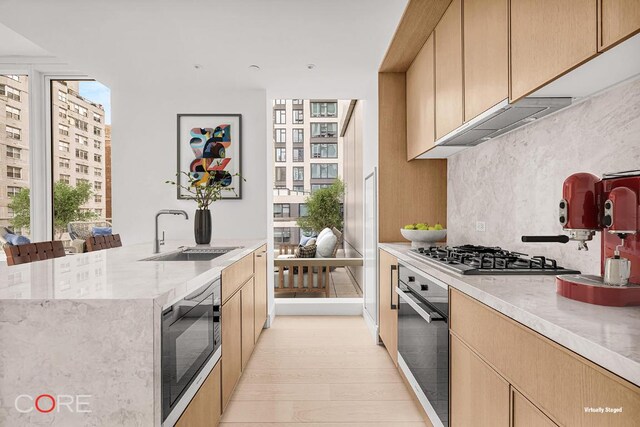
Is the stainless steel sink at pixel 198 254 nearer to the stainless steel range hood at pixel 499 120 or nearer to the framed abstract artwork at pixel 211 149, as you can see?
the framed abstract artwork at pixel 211 149

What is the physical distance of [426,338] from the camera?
181cm

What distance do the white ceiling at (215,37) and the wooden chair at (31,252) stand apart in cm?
154

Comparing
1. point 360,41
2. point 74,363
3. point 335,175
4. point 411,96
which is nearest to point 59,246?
point 74,363

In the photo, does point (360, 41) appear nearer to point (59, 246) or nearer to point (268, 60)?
point (268, 60)

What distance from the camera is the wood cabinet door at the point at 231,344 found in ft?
6.27

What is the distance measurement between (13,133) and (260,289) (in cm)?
327

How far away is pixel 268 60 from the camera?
3086mm

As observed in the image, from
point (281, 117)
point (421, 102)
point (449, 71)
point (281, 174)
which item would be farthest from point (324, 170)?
point (449, 71)

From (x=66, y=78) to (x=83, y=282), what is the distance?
3865 mm

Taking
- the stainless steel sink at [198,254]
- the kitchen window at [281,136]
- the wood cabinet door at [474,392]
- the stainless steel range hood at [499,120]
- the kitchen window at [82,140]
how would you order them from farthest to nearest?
the kitchen window at [281,136] < the kitchen window at [82,140] < the stainless steel sink at [198,254] < the stainless steel range hood at [499,120] < the wood cabinet door at [474,392]

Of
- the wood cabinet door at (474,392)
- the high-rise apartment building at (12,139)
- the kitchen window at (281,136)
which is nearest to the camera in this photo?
the wood cabinet door at (474,392)

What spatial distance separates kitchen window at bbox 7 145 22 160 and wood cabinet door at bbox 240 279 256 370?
10.5 ft

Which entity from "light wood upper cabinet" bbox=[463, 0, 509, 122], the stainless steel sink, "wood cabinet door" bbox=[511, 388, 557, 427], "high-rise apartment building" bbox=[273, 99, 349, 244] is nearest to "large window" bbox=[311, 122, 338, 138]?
"high-rise apartment building" bbox=[273, 99, 349, 244]

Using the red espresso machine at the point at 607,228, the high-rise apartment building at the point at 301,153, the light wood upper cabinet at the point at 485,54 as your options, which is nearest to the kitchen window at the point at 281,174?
the high-rise apartment building at the point at 301,153
